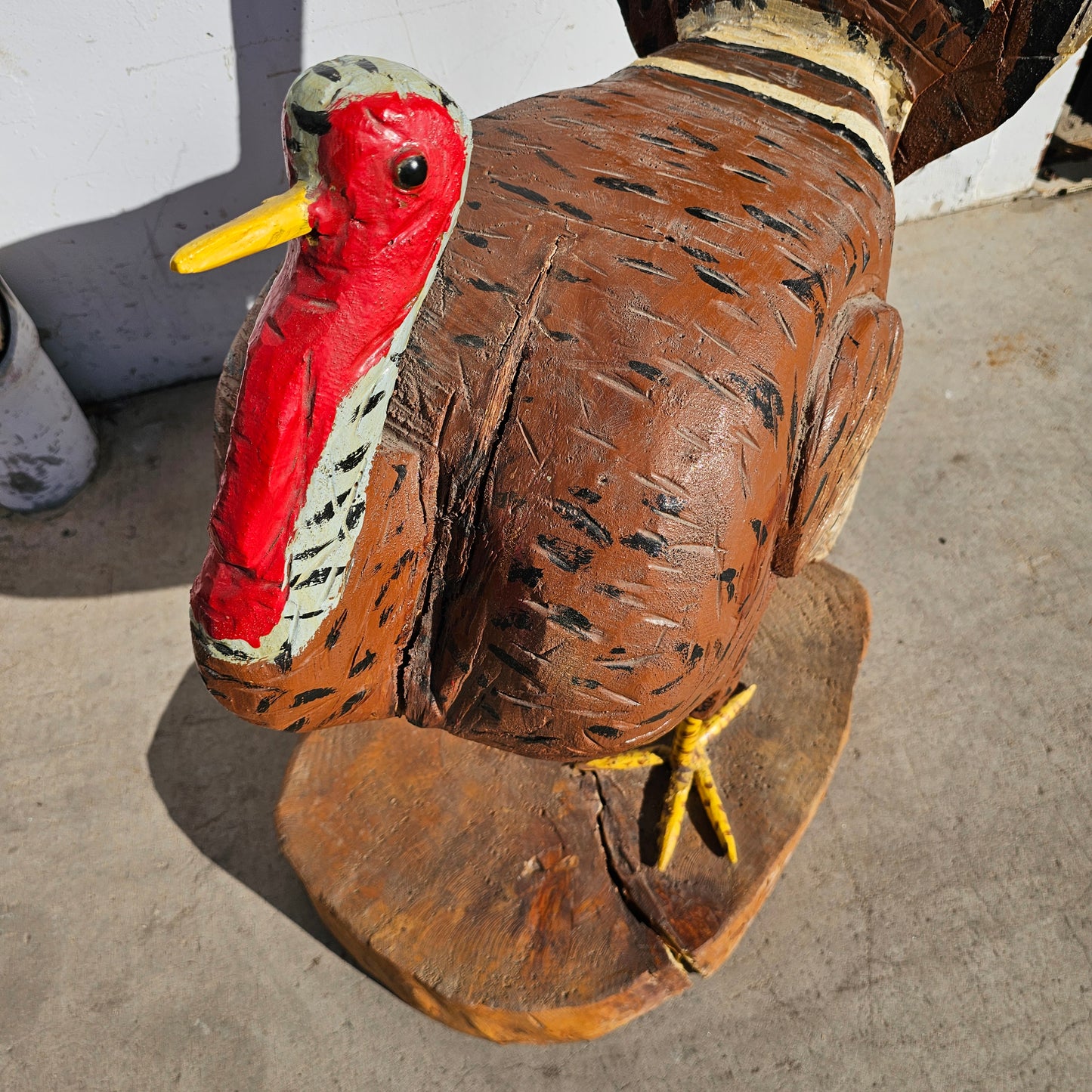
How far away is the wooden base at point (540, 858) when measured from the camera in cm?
167

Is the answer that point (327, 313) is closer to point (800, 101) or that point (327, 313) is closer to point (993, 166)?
point (800, 101)

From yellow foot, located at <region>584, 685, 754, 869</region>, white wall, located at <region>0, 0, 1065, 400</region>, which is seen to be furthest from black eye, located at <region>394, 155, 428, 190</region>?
white wall, located at <region>0, 0, 1065, 400</region>

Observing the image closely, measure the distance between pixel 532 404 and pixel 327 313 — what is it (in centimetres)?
31

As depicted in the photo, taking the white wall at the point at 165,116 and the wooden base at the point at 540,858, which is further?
the white wall at the point at 165,116

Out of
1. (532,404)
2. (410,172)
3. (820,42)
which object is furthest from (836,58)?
(410,172)

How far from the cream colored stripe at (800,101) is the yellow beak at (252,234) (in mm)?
940

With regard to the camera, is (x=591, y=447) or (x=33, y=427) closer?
(x=591, y=447)

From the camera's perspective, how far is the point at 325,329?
967mm

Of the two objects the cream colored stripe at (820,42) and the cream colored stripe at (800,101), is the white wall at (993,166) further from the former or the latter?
the cream colored stripe at (800,101)

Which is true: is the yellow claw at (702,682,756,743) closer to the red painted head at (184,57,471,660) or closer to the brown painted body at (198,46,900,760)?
the brown painted body at (198,46,900,760)

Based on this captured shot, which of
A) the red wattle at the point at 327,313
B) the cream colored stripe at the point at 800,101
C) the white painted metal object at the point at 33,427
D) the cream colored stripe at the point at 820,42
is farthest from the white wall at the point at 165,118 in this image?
the red wattle at the point at 327,313

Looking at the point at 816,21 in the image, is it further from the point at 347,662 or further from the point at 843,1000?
the point at 843,1000

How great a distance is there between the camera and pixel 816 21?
1716 mm

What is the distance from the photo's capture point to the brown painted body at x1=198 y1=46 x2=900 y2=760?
1190 millimetres
